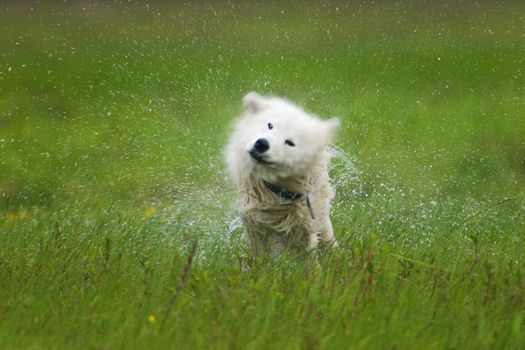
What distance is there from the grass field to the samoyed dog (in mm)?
208

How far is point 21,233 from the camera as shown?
5.96 m

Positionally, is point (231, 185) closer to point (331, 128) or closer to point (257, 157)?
point (331, 128)

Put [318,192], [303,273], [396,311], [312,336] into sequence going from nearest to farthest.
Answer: [312,336]
[396,311]
[303,273]
[318,192]

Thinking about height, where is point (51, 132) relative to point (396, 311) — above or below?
above

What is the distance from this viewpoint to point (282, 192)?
659cm

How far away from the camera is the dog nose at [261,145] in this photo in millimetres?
6012

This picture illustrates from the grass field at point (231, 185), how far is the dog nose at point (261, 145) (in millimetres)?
642

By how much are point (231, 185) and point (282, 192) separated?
96cm

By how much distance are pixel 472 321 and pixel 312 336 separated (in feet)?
3.10

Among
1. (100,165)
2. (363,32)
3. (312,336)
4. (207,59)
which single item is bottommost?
(312,336)

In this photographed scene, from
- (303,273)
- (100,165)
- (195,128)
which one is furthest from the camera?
(195,128)

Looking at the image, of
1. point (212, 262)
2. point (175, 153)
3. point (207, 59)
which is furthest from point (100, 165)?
point (212, 262)

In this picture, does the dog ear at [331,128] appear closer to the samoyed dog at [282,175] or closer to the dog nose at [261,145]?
the samoyed dog at [282,175]

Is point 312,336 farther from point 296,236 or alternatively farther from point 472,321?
point 296,236
